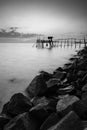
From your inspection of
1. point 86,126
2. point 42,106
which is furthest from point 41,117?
point 86,126

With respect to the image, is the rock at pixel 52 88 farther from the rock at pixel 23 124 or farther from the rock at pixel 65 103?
the rock at pixel 23 124

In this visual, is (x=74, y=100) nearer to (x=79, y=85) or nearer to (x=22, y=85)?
(x=79, y=85)

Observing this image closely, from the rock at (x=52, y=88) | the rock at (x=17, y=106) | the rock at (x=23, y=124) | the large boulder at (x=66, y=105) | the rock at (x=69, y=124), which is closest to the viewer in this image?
the rock at (x=69, y=124)

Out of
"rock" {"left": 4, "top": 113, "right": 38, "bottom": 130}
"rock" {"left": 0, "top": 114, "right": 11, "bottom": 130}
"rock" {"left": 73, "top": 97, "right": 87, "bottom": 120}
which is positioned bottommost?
"rock" {"left": 0, "top": 114, "right": 11, "bottom": 130}

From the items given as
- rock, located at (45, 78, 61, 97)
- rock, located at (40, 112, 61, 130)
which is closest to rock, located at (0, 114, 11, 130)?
rock, located at (40, 112, 61, 130)

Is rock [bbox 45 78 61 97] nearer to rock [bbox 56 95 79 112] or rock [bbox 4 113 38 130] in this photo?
rock [bbox 56 95 79 112]

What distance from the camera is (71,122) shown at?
3.41m

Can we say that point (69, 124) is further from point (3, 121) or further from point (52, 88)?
point (52, 88)

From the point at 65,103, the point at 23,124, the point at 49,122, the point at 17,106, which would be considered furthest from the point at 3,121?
the point at 65,103

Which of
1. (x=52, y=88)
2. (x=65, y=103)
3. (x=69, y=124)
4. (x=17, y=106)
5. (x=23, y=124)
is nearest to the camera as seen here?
(x=69, y=124)

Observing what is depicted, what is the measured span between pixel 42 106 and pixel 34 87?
8.66ft

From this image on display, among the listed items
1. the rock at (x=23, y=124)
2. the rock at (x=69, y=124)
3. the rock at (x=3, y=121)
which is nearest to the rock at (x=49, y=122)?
the rock at (x=23, y=124)

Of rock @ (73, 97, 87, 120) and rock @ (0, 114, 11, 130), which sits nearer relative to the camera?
rock @ (73, 97, 87, 120)

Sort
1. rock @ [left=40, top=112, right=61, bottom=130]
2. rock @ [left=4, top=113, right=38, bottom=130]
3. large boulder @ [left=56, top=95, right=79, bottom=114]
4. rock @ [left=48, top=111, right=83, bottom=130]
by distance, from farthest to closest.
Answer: large boulder @ [left=56, top=95, right=79, bottom=114], rock @ [left=4, top=113, right=38, bottom=130], rock @ [left=40, top=112, right=61, bottom=130], rock @ [left=48, top=111, right=83, bottom=130]
